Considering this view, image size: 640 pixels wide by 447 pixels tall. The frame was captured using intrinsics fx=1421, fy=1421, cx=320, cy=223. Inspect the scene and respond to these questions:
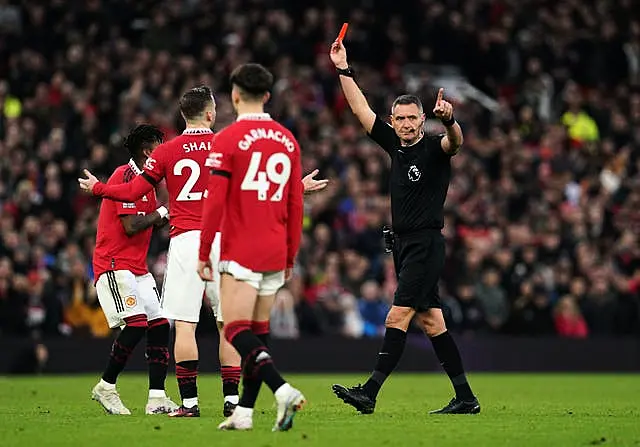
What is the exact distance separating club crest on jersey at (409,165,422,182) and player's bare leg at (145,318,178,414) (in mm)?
2546

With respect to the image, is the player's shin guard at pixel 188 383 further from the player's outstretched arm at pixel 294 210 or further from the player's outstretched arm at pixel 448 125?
the player's outstretched arm at pixel 448 125

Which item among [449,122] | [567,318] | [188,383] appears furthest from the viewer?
[567,318]

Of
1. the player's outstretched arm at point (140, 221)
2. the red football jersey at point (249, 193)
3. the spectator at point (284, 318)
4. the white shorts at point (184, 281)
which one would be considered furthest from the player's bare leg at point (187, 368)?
the spectator at point (284, 318)

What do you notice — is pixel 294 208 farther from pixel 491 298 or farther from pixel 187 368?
pixel 491 298

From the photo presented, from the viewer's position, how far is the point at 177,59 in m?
26.3

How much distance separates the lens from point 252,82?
10.3 metres

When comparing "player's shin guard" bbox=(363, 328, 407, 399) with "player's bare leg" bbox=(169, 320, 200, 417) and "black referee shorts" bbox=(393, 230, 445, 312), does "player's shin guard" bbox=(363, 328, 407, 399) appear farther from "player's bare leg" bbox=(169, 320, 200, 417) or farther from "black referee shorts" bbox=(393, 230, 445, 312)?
"player's bare leg" bbox=(169, 320, 200, 417)

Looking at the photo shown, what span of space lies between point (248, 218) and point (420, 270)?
8.18ft

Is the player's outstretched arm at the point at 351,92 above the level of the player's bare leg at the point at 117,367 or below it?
above

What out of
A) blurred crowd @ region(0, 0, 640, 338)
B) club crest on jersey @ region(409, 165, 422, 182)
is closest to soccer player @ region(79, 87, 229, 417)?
club crest on jersey @ region(409, 165, 422, 182)

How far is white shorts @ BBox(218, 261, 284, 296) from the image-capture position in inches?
400

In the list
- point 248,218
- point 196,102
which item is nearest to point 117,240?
point 196,102

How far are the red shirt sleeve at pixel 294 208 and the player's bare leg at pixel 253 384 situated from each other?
1.33 ft

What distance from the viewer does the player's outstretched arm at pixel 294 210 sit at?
10.4 metres
